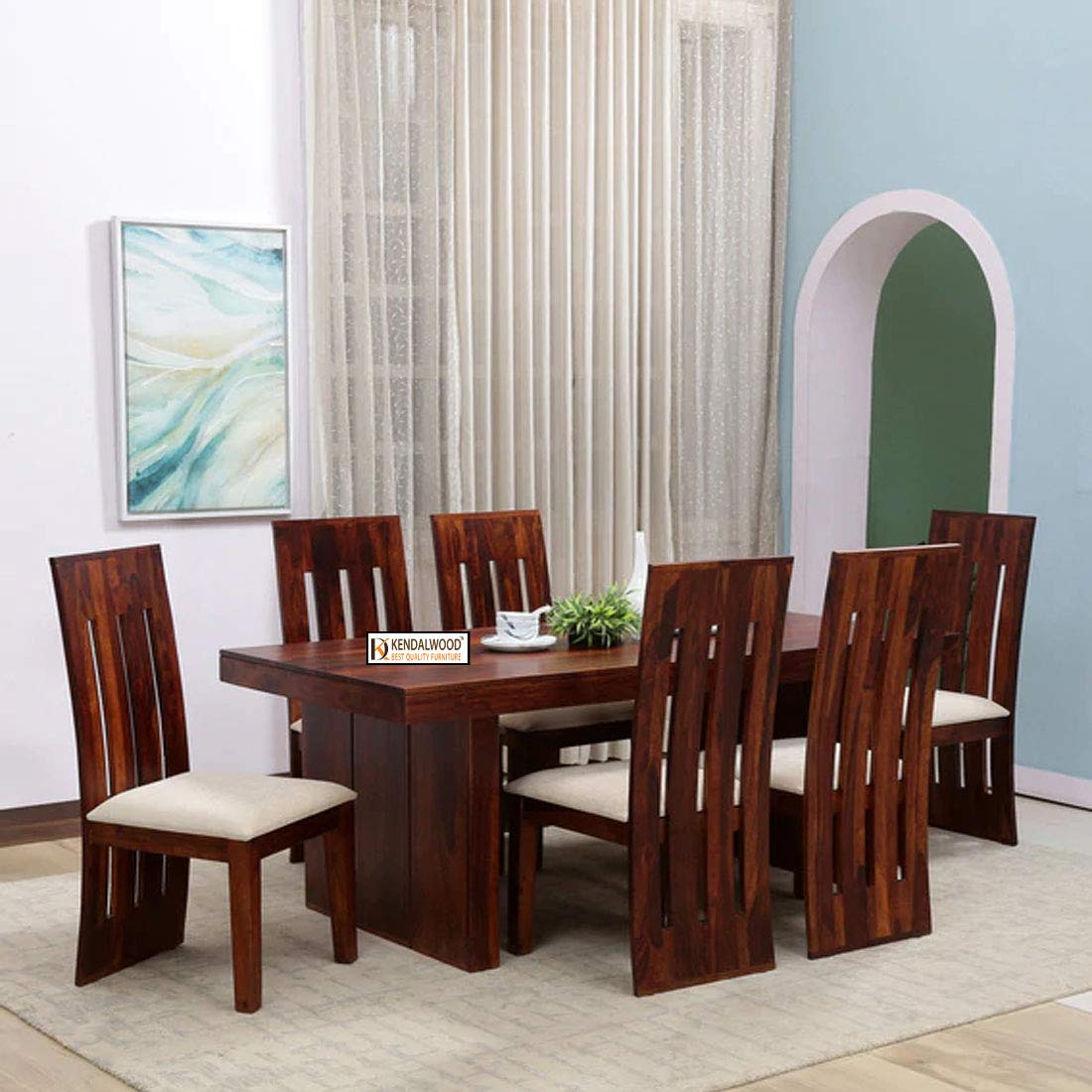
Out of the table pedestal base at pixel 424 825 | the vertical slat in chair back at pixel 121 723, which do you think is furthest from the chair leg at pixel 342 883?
the vertical slat in chair back at pixel 121 723

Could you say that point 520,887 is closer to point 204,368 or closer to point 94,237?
point 204,368

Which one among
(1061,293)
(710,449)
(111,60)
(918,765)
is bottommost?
(918,765)

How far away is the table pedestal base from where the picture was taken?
12.1 feet

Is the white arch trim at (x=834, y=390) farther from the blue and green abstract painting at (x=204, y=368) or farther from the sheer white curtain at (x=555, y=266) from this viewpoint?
the blue and green abstract painting at (x=204, y=368)

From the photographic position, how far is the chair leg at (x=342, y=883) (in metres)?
3.71

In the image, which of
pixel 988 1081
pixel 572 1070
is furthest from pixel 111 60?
pixel 988 1081

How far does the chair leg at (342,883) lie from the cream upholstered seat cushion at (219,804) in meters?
0.07

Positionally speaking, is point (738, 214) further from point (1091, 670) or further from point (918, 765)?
point (918, 765)

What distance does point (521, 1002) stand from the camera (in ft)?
11.5

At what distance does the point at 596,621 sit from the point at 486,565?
871mm

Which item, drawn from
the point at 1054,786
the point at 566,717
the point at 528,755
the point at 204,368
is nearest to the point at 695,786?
the point at 566,717

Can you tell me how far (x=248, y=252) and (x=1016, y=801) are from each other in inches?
119

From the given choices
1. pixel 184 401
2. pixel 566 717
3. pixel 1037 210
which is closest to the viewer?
pixel 566 717

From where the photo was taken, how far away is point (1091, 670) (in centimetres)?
527
